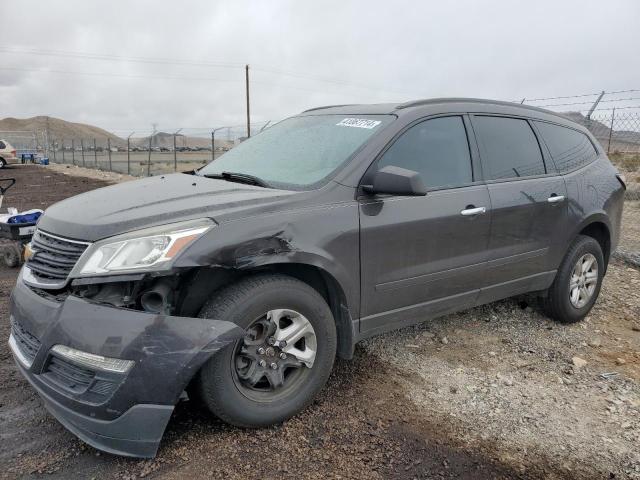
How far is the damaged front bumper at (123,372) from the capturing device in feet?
7.72

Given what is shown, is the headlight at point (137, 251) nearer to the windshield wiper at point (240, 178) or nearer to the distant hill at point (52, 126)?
the windshield wiper at point (240, 178)

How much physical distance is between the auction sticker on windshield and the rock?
89.0 inches

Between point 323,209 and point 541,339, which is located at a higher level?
point 323,209

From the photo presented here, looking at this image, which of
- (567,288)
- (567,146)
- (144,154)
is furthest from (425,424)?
(144,154)

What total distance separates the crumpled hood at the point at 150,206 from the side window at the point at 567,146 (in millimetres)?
2541

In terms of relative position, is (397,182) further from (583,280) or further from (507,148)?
(583,280)

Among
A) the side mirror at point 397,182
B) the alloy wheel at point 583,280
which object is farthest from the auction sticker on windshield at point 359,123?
the alloy wheel at point 583,280

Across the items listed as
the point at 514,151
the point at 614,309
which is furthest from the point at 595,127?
the point at 514,151

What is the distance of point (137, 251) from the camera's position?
2465 millimetres

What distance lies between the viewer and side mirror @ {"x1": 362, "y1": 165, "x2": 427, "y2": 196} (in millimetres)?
2916

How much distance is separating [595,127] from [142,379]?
1473cm

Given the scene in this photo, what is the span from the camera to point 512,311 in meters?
4.82

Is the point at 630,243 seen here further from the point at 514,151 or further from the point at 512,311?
the point at 514,151

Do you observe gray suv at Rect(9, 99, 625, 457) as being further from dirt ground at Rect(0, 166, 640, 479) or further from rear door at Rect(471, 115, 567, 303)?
dirt ground at Rect(0, 166, 640, 479)
